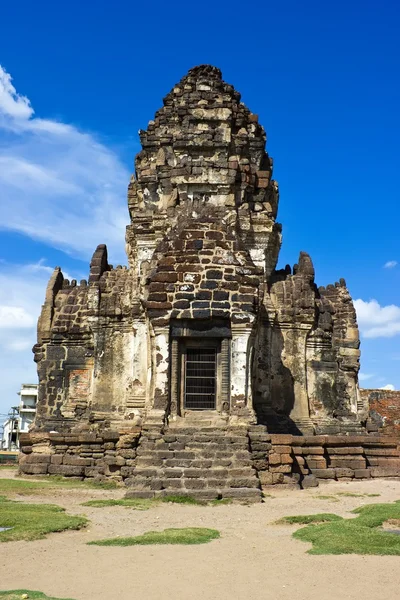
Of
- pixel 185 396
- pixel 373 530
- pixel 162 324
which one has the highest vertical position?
pixel 162 324

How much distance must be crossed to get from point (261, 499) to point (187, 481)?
1.43 metres

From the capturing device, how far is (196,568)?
663cm

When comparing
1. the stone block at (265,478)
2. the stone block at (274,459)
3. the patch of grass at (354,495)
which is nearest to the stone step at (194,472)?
the stone block at (265,478)

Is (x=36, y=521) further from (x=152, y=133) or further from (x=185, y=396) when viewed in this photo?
(x=152, y=133)

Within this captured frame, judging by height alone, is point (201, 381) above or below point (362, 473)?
above

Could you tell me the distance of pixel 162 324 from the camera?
14.0 metres

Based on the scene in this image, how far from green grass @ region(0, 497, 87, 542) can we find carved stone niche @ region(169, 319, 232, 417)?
4396 mm

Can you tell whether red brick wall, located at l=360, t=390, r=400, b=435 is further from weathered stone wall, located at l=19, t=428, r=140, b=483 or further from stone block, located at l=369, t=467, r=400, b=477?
weathered stone wall, located at l=19, t=428, r=140, b=483

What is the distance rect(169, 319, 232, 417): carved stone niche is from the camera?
14008 millimetres

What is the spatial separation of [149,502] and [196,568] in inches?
182

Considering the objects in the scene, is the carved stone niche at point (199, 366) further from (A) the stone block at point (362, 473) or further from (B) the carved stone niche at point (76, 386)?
(B) the carved stone niche at point (76, 386)

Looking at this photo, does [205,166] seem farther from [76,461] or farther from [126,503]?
[126,503]

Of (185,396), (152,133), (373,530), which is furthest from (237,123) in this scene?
(373,530)

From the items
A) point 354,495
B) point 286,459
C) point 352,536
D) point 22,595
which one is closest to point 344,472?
point 354,495
